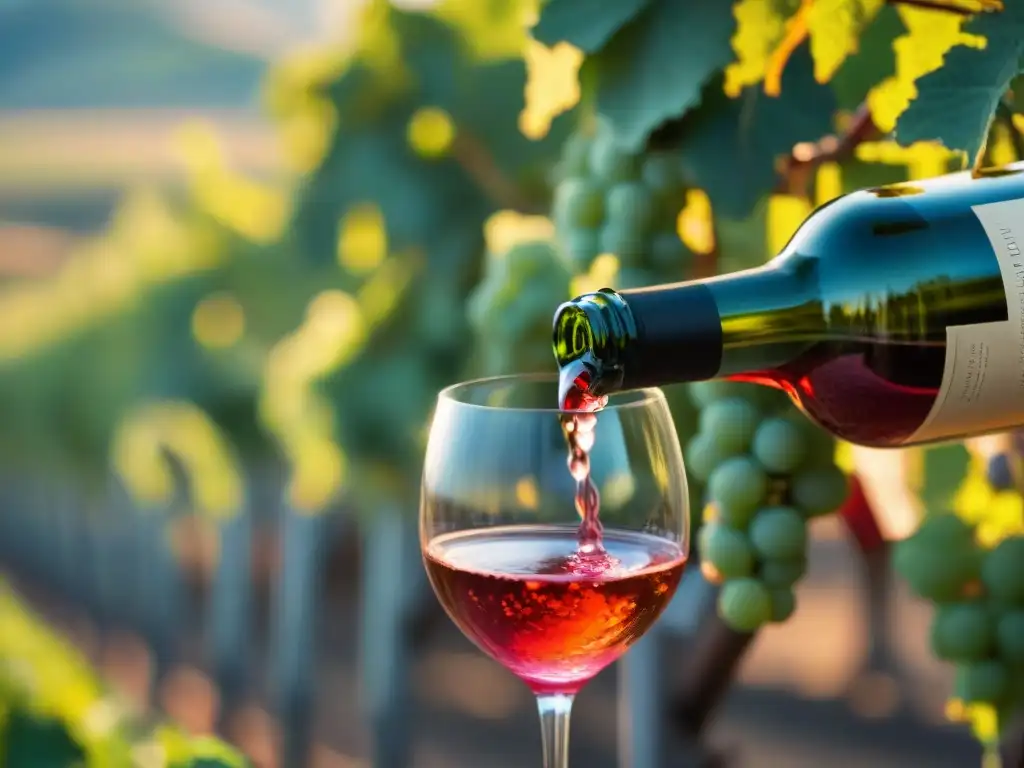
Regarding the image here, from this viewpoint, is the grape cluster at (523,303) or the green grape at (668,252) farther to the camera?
the grape cluster at (523,303)

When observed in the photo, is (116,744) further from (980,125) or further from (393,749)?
(393,749)

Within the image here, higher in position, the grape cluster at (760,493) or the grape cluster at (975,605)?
the grape cluster at (760,493)

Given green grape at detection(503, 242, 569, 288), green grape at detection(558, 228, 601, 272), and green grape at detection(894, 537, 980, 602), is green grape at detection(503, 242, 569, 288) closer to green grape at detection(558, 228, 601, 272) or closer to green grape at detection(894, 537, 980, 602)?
green grape at detection(558, 228, 601, 272)

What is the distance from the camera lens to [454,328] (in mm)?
2008

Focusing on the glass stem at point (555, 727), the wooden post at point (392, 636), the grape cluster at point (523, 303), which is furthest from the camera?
the wooden post at point (392, 636)

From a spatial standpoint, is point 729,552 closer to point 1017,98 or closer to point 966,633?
point 966,633

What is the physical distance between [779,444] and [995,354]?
19 cm

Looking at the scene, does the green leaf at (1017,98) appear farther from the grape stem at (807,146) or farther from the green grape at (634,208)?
the green grape at (634,208)

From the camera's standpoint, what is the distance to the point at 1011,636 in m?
0.88

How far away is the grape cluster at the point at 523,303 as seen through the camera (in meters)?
1.15

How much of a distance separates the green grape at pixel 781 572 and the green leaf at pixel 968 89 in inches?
11.6

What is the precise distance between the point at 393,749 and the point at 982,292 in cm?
253

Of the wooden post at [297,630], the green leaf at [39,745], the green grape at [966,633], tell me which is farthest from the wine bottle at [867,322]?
the wooden post at [297,630]

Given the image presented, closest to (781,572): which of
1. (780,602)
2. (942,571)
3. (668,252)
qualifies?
(780,602)
